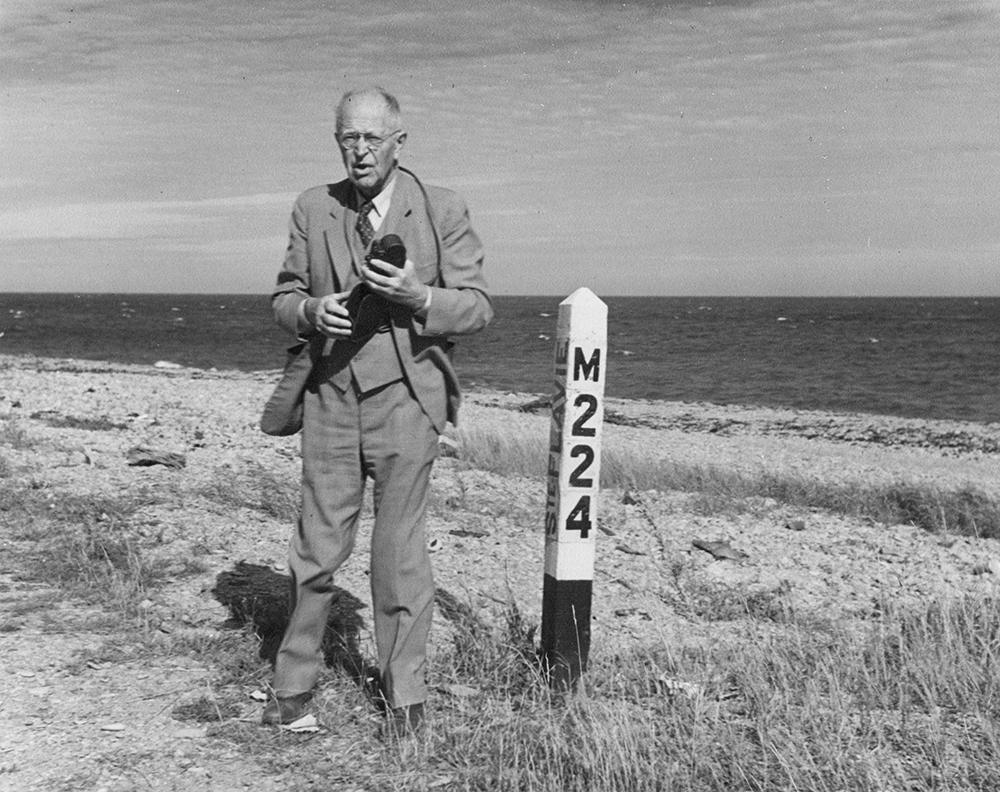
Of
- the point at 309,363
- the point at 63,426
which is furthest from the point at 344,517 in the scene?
the point at 63,426

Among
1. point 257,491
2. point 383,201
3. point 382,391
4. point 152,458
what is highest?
point 383,201

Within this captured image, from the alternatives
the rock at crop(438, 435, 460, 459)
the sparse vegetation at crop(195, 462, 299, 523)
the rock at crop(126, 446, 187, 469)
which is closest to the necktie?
the sparse vegetation at crop(195, 462, 299, 523)

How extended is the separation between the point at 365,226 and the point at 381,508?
99cm

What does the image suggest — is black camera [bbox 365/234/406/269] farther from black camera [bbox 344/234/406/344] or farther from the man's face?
the man's face

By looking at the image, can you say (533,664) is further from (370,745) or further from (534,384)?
(534,384)

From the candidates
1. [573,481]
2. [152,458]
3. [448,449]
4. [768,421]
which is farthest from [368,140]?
[768,421]

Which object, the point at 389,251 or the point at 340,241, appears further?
the point at 340,241

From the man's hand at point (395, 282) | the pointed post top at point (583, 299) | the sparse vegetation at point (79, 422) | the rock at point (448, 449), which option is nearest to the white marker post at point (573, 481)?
the pointed post top at point (583, 299)

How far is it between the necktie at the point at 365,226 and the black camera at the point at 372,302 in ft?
0.48

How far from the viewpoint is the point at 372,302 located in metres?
3.82

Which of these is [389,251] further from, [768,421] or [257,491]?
[768,421]

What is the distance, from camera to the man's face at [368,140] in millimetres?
3727

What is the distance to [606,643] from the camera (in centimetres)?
512

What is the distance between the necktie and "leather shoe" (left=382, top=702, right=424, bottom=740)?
1.63 meters
